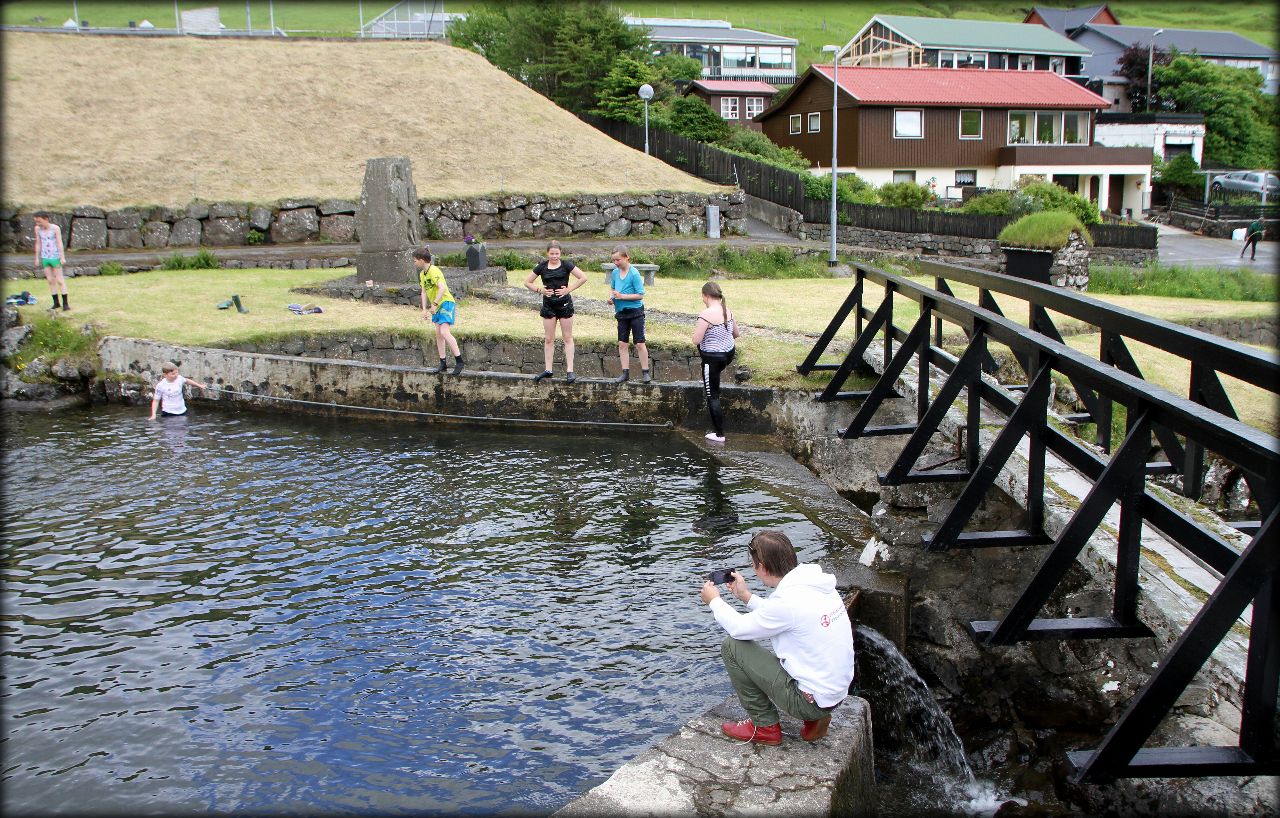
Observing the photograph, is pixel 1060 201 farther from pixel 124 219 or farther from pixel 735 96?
pixel 735 96

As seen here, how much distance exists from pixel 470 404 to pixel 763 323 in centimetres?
605

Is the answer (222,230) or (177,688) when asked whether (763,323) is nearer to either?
(177,688)

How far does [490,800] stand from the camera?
577 cm

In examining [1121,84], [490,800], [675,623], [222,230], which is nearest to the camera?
[490,800]

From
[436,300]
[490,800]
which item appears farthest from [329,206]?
[490,800]

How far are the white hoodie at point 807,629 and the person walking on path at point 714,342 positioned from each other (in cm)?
713

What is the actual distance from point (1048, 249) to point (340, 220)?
19731 millimetres

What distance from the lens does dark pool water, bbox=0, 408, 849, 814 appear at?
610 cm

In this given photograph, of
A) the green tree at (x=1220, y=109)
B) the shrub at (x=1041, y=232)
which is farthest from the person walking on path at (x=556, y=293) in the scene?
the green tree at (x=1220, y=109)

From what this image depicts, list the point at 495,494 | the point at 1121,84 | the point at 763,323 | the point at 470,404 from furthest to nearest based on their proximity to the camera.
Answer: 1. the point at 1121,84
2. the point at 763,323
3. the point at 470,404
4. the point at 495,494

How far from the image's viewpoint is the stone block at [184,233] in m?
28.0

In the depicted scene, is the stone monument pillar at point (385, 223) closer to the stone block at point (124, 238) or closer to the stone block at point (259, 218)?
the stone block at point (259, 218)

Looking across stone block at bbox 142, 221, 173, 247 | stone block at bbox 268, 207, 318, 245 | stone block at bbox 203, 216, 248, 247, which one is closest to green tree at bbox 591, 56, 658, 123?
stone block at bbox 268, 207, 318, 245

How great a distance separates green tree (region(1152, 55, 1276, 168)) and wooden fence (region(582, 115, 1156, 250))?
111 feet
